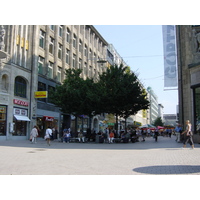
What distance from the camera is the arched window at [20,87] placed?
2913 cm

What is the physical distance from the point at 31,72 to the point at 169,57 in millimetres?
16093

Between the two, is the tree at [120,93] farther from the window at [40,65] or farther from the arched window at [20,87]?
the window at [40,65]

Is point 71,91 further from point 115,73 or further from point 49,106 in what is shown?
point 49,106

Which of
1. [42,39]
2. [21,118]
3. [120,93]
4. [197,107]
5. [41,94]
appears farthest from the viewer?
[42,39]

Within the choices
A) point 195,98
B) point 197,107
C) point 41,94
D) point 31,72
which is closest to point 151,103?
point 41,94

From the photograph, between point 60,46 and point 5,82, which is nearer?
point 5,82

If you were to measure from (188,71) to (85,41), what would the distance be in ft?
96.1

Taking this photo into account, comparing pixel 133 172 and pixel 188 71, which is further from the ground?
pixel 188 71

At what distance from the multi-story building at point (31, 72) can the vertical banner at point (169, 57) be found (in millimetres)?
15517

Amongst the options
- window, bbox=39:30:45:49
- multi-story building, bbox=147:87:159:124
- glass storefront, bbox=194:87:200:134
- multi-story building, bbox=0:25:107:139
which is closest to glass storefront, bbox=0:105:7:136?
multi-story building, bbox=0:25:107:139

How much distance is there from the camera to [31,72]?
3125cm

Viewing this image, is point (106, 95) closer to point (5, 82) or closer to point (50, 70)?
point (5, 82)

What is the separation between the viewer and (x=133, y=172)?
768 cm

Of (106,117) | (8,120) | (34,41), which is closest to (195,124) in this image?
(8,120)
